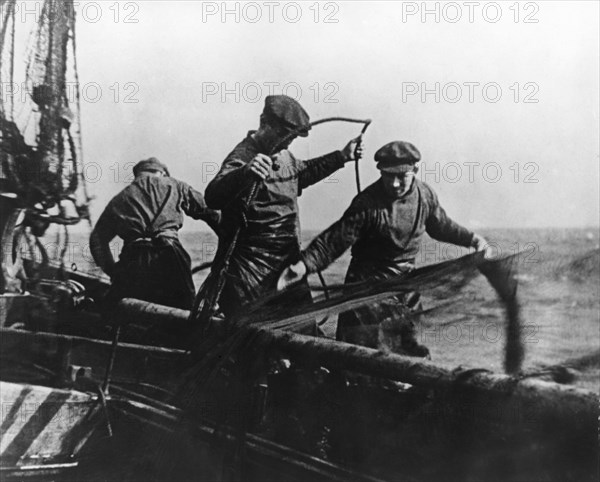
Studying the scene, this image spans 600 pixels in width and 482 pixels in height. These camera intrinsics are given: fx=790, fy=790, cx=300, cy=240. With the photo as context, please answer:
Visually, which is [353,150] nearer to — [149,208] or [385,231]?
[385,231]

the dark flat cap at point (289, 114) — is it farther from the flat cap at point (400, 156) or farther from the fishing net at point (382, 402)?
the fishing net at point (382, 402)

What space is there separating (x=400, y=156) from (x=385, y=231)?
1.28 ft

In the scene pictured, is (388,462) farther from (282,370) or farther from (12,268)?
(12,268)

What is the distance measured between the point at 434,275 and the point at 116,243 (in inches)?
82.6

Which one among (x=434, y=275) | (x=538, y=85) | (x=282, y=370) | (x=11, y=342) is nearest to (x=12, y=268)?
(x=11, y=342)

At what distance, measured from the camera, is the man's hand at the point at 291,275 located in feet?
13.9

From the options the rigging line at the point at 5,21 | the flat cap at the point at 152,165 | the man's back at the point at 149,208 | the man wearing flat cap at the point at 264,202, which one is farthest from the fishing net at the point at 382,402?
the rigging line at the point at 5,21

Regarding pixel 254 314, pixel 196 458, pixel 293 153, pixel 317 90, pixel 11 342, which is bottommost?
pixel 196 458

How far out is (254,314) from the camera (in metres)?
4.16

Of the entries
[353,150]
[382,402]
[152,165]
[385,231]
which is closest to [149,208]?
[152,165]

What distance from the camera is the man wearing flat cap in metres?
4.36

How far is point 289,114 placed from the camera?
432cm

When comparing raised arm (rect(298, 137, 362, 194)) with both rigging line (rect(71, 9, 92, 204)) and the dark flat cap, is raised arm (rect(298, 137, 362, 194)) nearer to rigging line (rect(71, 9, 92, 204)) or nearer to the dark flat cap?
the dark flat cap

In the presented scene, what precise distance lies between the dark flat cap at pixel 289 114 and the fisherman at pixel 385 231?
48 centimetres
